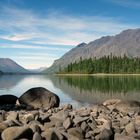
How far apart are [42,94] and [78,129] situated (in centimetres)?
2022

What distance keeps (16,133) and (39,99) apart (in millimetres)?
22246

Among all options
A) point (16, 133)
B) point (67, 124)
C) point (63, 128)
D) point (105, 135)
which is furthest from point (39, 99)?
point (16, 133)

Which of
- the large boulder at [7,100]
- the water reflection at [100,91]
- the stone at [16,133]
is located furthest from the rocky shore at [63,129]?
the water reflection at [100,91]

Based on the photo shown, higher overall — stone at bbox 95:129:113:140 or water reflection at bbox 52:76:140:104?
stone at bbox 95:129:113:140

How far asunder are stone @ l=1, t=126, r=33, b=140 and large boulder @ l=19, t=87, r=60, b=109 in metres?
21.0

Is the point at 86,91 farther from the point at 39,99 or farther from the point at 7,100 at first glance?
the point at 39,99

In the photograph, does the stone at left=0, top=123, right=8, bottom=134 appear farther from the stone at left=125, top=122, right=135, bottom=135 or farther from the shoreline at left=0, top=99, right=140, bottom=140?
the stone at left=125, top=122, right=135, bottom=135

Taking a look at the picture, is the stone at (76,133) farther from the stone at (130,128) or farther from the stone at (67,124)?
the stone at (130,128)

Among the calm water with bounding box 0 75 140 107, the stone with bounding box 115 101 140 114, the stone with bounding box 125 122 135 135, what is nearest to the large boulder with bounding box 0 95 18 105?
the calm water with bounding box 0 75 140 107

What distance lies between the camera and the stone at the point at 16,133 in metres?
18.1

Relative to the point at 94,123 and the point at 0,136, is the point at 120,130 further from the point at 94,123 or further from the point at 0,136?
the point at 0,136

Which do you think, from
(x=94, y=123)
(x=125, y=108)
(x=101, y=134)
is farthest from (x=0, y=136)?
(x=125, y=108)

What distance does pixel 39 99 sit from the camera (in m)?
40.4

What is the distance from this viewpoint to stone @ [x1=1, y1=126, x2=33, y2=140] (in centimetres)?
1808
